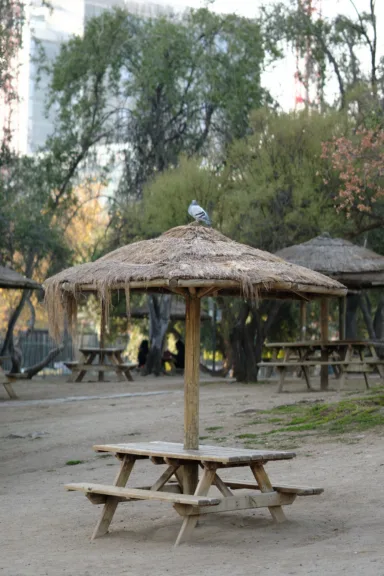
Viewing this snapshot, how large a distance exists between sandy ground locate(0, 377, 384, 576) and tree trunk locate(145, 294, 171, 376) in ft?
47.2

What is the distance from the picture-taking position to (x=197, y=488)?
767 cm

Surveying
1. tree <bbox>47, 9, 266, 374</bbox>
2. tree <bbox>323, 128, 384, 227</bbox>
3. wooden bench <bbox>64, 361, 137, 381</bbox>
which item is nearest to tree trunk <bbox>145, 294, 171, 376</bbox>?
tree <bbox>47, 9, 266, 374</bbox>

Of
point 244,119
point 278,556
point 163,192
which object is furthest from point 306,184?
point 278,556

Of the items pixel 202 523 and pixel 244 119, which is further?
pixel 244 119

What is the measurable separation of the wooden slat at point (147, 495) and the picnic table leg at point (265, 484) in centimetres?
66

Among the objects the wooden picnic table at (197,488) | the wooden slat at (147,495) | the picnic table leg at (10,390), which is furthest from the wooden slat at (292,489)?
the picnic table leg at (10,390)

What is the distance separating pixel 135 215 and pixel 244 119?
4.42 metres

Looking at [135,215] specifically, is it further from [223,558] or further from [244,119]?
[223,558]

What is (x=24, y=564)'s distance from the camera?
22.9 ft

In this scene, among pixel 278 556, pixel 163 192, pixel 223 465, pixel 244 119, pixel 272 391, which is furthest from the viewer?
pixel 244 119

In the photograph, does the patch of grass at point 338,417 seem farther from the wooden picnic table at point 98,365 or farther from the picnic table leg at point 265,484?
the wooden picnic table at point 98,365

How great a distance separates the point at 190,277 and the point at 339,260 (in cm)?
1199

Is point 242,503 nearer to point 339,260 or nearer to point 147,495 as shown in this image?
point 147,495

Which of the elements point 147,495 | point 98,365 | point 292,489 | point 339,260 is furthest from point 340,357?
point 147,495
